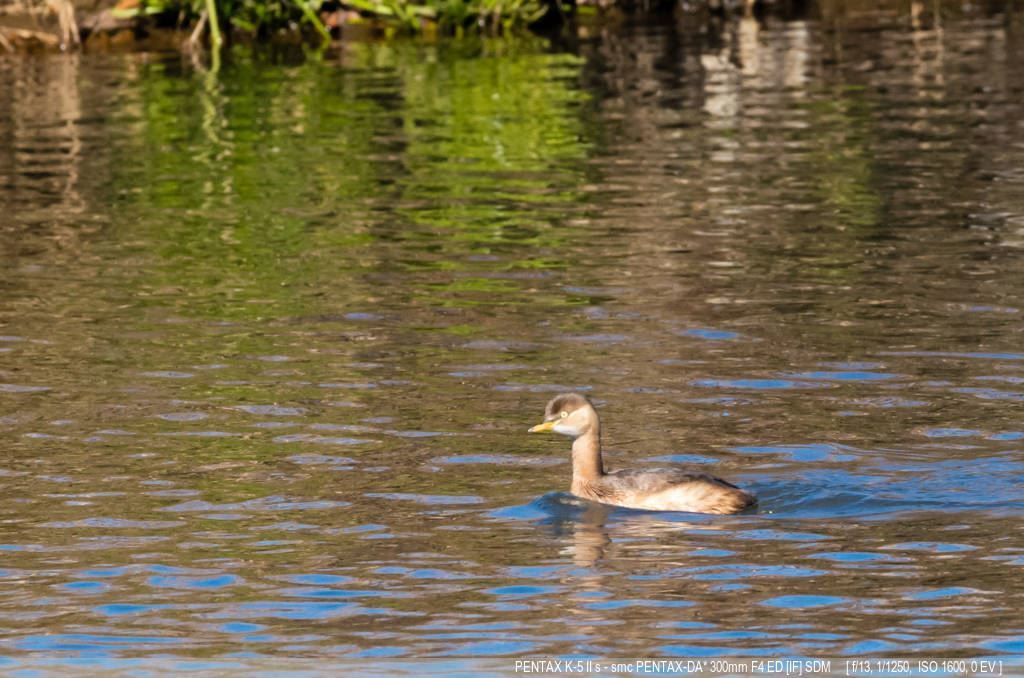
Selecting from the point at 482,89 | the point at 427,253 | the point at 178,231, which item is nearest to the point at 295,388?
the point at 427,253

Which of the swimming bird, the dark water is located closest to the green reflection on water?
the dark water

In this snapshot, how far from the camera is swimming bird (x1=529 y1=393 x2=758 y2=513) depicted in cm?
1143

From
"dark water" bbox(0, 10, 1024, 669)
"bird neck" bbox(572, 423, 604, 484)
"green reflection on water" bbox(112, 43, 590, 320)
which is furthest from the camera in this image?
"green reflection on water" bbox(112, 43, 590, 320)

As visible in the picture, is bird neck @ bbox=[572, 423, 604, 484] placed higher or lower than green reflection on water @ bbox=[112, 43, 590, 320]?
lower

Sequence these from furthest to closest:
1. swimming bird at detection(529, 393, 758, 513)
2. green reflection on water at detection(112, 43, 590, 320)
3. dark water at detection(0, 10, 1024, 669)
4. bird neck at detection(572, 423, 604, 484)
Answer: green reflection on water at detection(112, 43, 590, 320) < bird neck at detection(572, 423, 604, 484) < swimming bird at detection(529, 393, 758, 513) < dark water at detection(0, 10, 1024, 669)

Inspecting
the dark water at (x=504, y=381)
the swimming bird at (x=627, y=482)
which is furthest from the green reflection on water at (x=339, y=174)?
the swimming bird at (x=627, y=482)

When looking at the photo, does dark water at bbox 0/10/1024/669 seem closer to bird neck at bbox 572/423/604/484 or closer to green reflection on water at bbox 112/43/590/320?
green reflection on water at bbox 112/43/590/320

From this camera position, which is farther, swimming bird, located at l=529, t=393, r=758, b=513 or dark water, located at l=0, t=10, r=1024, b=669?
swimming bird, located at l=529, t=393, r=758, b=513

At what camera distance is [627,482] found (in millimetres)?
11812

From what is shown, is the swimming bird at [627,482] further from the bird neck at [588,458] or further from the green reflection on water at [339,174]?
the green reflection on water at [339,174]

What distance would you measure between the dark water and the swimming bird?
4.6 inches

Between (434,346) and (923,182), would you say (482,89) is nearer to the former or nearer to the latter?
(923,182)

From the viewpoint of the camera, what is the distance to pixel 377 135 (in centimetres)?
2948

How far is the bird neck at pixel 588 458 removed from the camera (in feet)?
39.5
